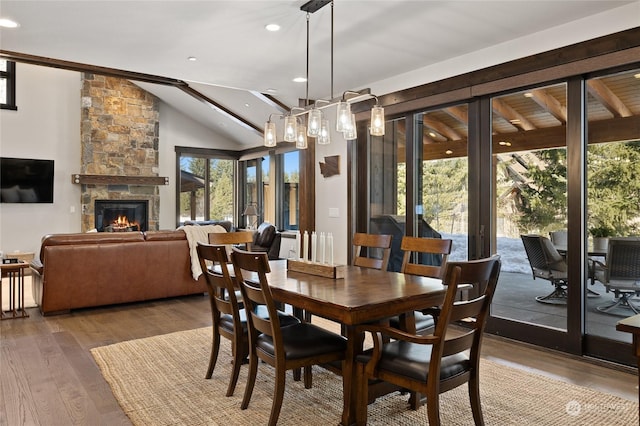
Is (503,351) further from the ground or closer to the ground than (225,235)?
closer to the ground

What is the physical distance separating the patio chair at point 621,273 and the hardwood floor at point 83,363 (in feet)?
1.59

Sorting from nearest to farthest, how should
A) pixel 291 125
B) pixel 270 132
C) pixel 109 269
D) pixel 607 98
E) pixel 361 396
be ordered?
pixel 361 396, pixel 291 125, pixel 270 132, pixel 607 98, pixel 109 269

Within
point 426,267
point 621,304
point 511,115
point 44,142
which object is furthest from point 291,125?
point 44,142

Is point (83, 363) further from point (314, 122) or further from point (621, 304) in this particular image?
point (621, 304)

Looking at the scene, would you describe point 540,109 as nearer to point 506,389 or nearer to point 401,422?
point 506,389

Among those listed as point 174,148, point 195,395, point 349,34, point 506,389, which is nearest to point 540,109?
point 349,34


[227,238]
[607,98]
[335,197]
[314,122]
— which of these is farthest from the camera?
[335,197]

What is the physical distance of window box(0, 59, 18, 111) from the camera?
8.25 m

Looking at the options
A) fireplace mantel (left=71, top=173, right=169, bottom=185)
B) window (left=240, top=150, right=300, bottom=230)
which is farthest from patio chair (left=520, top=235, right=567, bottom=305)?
fireplace mantel (left=71, top=173, right=169, bottom=185)

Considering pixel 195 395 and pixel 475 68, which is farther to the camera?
pixel 475 68

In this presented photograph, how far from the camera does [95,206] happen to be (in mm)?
9156

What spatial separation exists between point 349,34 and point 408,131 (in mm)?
1478

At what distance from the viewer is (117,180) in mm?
9305

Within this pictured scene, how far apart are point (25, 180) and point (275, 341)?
8029 millimetres
